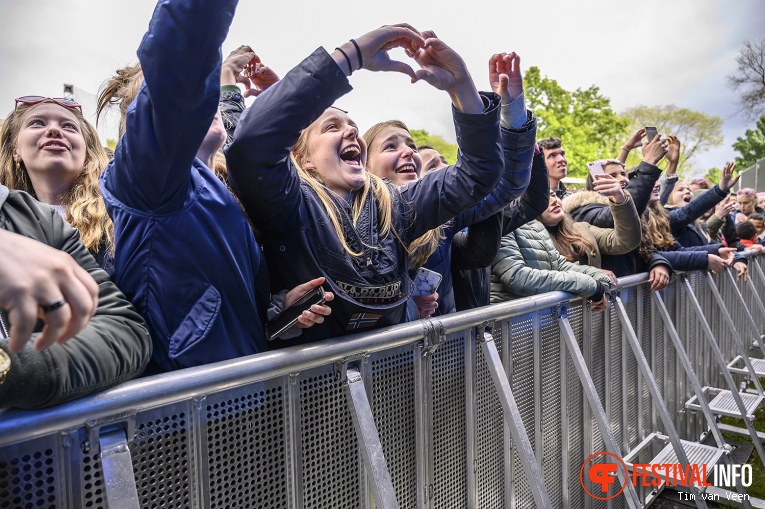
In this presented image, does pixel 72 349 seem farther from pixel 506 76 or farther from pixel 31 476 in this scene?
pixel 506 76

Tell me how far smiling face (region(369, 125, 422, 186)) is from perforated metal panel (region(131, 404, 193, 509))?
1.90m

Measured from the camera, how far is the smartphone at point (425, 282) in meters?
2.62

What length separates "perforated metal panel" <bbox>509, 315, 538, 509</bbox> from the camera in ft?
8.83

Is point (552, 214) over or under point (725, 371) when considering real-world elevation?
over

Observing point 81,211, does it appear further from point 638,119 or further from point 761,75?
point 638,119

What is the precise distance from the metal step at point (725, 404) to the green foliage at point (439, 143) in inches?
1275

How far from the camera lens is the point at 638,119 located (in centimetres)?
5138

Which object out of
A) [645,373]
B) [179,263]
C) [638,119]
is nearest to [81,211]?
[179,263]

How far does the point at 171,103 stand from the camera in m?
1.35

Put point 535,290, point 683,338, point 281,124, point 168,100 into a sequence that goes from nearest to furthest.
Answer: point 168,100
point 281,124
point 535,290
point 683,338

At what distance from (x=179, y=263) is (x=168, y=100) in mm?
444

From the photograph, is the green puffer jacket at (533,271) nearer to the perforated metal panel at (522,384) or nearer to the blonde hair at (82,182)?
the perforated metal panel at (522,384)

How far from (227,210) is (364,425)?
831mm

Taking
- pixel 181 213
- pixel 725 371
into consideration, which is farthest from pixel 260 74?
pixel 725 371
